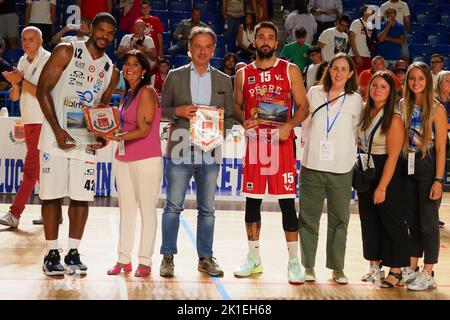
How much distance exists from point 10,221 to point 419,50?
10822mm

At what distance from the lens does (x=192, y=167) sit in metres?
6.02

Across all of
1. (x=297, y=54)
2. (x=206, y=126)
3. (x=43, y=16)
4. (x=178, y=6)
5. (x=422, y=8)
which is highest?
(x=422, y=8)

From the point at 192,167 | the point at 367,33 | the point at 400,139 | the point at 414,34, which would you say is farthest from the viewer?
the point at 414,34

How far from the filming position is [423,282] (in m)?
5.84

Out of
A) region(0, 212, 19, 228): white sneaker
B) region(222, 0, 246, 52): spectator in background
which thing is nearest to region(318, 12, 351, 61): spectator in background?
region(222, 0, 246, 52): spectator in background

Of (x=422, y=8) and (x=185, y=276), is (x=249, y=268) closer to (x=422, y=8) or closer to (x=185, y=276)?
(x=185, y=276)

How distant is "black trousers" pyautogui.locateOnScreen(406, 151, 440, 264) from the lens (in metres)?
5.77

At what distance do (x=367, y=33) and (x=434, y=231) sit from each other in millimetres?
8895

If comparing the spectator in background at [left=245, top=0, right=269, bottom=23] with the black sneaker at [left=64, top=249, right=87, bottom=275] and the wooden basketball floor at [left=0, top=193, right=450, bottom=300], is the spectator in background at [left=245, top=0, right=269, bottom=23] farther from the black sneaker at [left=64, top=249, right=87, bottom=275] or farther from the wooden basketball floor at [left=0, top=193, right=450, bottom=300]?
the black sneaker at [left=64, top=249, right=87, bottom=275]

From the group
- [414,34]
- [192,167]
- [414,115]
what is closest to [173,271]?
[192,167]

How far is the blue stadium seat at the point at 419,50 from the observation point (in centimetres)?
1602

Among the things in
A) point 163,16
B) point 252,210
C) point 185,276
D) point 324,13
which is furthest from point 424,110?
point 163,16

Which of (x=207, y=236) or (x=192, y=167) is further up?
(x=192, y=167)
